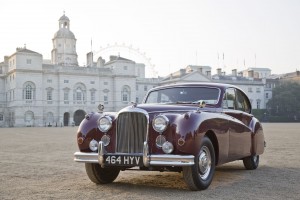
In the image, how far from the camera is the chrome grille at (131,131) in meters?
6.47

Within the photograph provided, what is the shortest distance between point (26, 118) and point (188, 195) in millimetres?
68742

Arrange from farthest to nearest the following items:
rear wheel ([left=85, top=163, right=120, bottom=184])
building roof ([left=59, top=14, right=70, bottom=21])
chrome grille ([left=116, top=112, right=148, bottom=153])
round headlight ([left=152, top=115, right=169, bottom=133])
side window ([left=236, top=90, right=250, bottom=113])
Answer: building roof ([left=59, top=14, right=70, bottom=21])
side window ([left=236, top=90, right=250, bottom=113])
rear wheel ([left=85, top=163, right=120, bottom=184])
chrome grille ([left=116, top=112, right=148, bottom=153])
round headlight ([left=152, top=115, right=169, bottom=133])

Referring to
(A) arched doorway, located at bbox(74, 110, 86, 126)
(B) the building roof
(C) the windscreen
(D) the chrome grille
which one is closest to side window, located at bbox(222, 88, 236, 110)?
(C) the windscreen

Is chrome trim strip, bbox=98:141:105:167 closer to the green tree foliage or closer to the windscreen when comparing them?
the windscreen

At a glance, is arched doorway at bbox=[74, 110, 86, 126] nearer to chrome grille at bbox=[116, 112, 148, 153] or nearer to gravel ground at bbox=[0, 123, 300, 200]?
gravel ground at bbox=[0, 123, 300, 200]

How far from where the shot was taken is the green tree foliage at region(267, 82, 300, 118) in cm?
8925

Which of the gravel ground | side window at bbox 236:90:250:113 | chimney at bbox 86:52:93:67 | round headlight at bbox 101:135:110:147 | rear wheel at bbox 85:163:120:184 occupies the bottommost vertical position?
the gravel ground

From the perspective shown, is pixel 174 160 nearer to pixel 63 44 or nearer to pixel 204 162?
pixel 204 162

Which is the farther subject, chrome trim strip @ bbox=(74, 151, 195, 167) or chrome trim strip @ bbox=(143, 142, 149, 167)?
chrome trim strip @ bbox=(143, 142, 149, 167)

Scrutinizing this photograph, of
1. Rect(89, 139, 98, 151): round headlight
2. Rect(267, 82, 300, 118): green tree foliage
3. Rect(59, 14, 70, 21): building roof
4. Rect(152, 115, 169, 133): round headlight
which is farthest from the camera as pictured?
Rect(267, 82, 300, 118): green tree foliage

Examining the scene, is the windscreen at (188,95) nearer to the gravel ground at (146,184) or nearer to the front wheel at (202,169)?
the front wheel at (202,169)

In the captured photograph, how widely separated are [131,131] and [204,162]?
51.1 inches

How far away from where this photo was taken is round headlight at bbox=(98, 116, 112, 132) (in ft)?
Answer: 22.2

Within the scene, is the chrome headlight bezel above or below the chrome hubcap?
above
